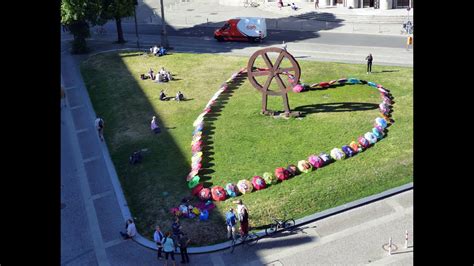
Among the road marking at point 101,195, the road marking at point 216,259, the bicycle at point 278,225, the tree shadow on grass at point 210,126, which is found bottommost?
the road marking at point 216,259

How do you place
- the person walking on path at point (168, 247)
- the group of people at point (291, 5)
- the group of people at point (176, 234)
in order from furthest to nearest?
1. the group of people at point (291, 5)
2. the group of people at point (176, 234)
3. the person walking on path at point (168, 247)

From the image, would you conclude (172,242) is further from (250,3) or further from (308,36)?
(250,3)

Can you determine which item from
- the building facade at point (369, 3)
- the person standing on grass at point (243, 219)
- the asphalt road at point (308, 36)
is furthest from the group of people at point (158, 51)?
the person standing on grass at point (243, 219)

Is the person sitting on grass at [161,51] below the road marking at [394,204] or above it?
above

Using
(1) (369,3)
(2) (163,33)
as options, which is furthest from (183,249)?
(1) (369,3)

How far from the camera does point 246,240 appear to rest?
2344 centimetres

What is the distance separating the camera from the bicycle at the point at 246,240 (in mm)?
23119

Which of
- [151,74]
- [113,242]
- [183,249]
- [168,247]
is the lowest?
[113,242]

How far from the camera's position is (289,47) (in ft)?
186

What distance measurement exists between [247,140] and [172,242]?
12.4m

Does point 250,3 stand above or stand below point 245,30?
above

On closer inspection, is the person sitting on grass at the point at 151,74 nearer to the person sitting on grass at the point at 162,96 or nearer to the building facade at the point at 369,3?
the person sitting on grass at the point at 162,96

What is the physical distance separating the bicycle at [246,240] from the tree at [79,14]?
36613mm
